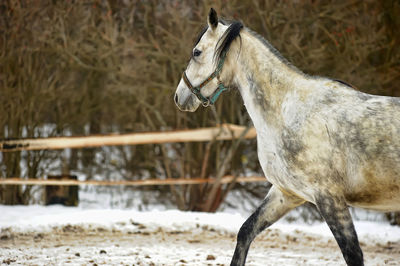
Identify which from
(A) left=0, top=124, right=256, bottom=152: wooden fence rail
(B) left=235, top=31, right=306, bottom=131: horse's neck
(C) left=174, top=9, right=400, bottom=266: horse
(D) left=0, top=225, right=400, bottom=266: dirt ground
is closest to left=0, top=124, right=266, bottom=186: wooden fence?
(A) left=0, top=124, right=256, bottom=152: wooden fence rail

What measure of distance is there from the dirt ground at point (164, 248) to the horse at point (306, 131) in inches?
65.0

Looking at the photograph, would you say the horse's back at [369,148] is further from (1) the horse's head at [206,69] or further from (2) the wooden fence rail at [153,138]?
(2) the wooden fence rail at [153,138]

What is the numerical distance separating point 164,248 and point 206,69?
254cm

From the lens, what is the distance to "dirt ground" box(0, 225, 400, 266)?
4969mm

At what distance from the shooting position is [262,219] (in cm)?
361

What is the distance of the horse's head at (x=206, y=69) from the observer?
3682 millimetres

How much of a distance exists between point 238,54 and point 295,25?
13.3ft

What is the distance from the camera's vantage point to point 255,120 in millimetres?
3648

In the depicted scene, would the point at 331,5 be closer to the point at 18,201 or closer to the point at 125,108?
the point at 125,108

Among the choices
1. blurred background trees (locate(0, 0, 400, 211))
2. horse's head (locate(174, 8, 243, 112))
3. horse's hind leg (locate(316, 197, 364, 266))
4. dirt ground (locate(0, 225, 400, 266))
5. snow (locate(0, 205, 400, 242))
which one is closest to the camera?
horse's hind leg (locate(316, 197, 364, 266))

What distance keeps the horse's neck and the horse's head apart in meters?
0.14

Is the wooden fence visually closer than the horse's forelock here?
No

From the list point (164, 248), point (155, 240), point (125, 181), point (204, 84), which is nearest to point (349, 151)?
point (204, 84)

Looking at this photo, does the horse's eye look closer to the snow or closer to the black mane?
the black mane
